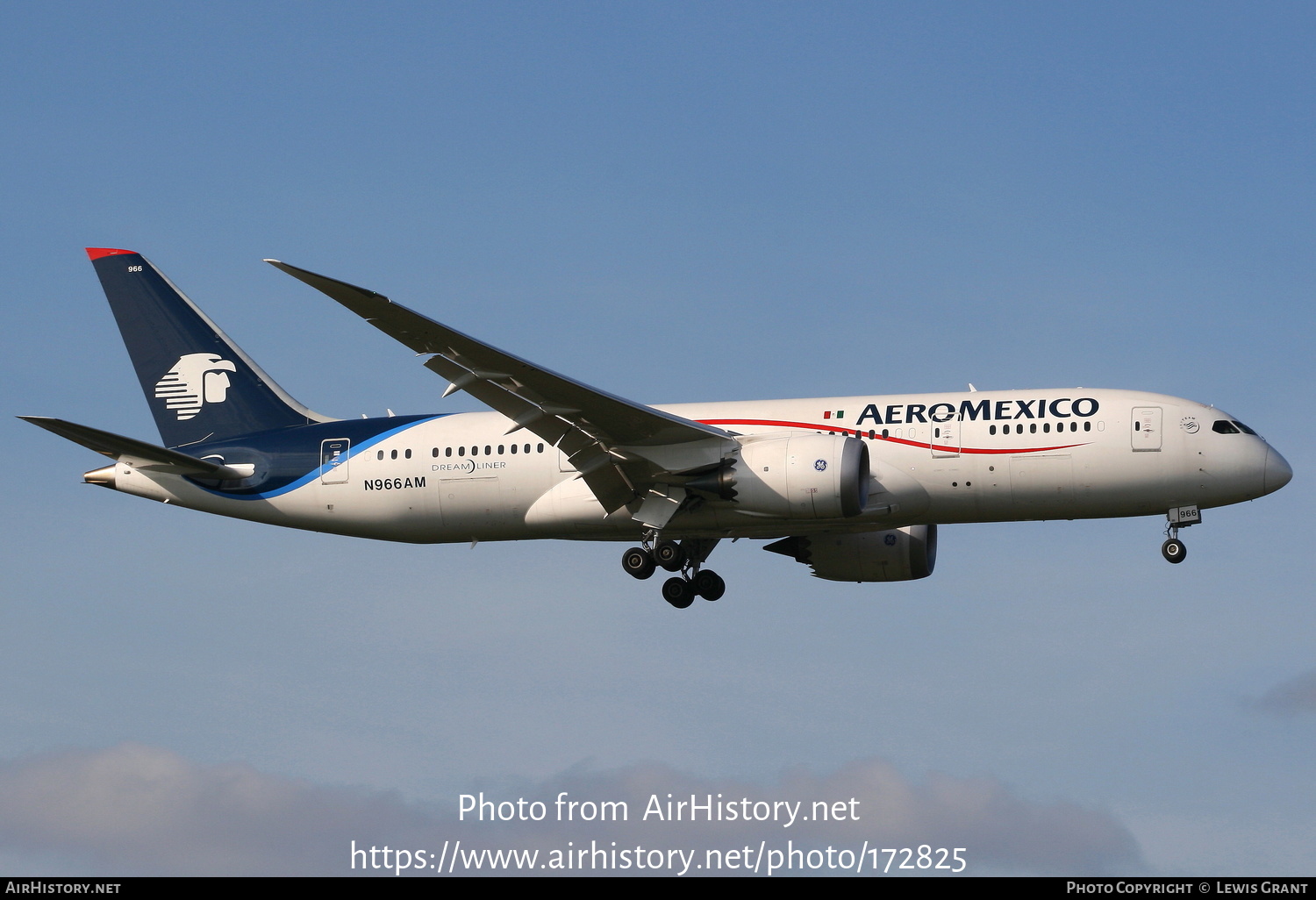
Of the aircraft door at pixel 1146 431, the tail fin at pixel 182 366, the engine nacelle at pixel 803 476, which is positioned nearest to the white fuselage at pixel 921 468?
the aircraft door at pixel 1146 431

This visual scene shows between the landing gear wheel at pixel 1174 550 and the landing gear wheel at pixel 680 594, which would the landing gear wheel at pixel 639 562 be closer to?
the landing gear wheel at pixel 680 594

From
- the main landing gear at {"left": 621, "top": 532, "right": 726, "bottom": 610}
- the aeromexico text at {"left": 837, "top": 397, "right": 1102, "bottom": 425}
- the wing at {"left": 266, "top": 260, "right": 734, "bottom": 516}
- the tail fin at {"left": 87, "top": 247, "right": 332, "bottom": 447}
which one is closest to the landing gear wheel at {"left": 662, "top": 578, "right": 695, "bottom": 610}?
the main landing gear at {"left": 621, "top": 532, "right": 726, "bottom": 610}

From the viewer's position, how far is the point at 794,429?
3578 cm

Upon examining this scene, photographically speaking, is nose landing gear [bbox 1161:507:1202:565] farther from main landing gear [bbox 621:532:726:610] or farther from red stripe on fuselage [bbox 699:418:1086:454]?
main landing gear [bbox 621:532:726:610]

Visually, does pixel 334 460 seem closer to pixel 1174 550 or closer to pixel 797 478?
pixel 797 478

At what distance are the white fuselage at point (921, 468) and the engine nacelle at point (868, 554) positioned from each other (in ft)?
11.3

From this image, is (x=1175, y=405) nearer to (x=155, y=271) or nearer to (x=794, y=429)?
(x=794, y=429)

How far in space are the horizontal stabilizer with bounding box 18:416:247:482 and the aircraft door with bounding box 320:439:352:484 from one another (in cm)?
204

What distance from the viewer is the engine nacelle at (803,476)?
33281 mm

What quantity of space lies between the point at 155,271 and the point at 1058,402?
2391 cm

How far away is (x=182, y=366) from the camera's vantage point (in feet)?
136

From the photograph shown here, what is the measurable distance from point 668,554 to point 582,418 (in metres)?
4.59

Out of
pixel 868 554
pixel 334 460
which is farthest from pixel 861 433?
pixel 334 460
